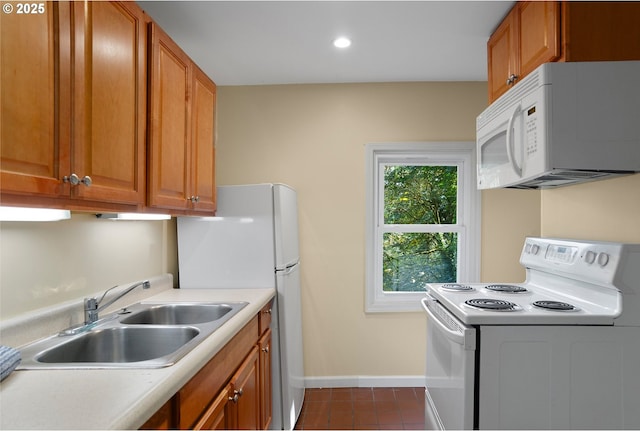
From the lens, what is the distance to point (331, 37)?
228cm

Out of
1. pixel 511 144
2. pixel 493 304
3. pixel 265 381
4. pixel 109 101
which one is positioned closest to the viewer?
pixel 109 101

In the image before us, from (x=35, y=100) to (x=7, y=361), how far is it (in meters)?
0.72

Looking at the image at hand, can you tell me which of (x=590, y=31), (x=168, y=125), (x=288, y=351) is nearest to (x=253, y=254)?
(x=288, y=351)

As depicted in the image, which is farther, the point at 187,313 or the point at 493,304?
the point at 187,313

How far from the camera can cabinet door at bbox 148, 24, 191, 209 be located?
5.32ft

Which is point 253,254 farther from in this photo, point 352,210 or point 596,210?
point 596,210

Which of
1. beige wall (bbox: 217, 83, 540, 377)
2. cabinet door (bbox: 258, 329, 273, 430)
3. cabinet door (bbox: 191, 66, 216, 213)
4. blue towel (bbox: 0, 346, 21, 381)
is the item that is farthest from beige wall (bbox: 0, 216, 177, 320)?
beige wall (bbox: 217, 83, 540, 377)

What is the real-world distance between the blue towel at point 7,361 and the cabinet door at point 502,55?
2.30 metres

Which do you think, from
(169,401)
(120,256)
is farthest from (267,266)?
(169,401)

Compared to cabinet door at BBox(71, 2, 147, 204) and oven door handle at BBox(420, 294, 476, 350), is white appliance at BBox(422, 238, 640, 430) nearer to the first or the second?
oven door handle at BBox(420, 294, 476, 350)

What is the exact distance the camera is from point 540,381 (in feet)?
4.58

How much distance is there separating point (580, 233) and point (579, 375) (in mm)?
742

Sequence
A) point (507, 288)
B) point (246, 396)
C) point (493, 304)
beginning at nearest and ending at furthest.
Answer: point (493, 304), point (246, 396), point (507, 288)

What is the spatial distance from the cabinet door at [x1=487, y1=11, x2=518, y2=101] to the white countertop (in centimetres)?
195
